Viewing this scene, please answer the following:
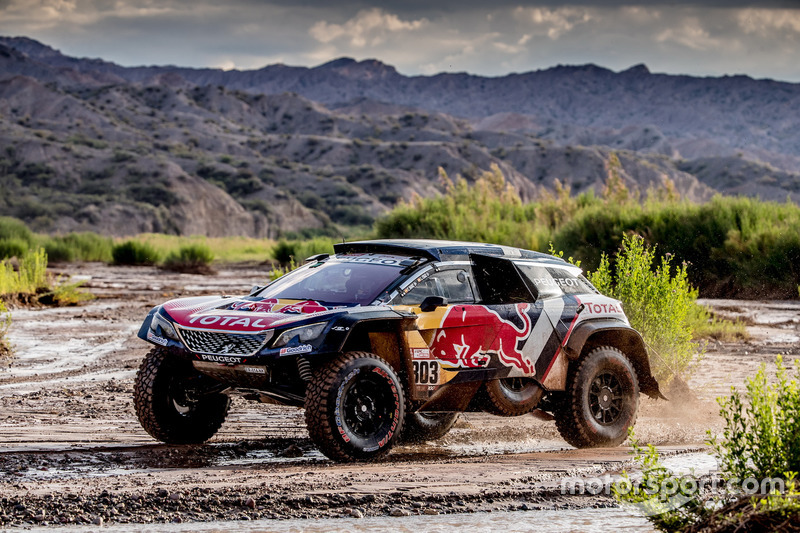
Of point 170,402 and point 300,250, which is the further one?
point 300,250

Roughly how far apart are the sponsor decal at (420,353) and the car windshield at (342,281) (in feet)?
1.72

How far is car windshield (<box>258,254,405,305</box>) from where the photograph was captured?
902 cm

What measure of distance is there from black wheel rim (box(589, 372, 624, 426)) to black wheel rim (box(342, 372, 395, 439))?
229cm

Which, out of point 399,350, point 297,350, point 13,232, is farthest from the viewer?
point 13,232

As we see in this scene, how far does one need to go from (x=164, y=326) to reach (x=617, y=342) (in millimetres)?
4203

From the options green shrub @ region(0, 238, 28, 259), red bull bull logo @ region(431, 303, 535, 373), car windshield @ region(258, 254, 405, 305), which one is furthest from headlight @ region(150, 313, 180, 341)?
green shrub @ region(0, 238, 28, 259)

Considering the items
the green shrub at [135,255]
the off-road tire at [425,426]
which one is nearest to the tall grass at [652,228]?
the green shrub at [135,255]

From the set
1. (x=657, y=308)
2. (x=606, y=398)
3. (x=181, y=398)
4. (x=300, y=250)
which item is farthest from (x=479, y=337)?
(x=300, y=250)

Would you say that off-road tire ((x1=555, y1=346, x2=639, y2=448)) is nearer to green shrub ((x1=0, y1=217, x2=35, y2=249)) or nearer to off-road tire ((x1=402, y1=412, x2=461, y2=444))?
off-road tire ((x1=402, y1=412, x2=461, y2=444))

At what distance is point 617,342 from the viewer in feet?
34.4

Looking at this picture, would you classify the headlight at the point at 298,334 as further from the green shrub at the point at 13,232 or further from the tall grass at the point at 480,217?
the green shrub at the point at 13,232

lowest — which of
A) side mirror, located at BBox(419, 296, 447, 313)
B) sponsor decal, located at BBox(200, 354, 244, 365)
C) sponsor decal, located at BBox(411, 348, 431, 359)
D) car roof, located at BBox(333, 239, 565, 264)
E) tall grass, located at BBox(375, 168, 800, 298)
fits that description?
sponsor decal, located at BBox(200, 354, 244, 365)

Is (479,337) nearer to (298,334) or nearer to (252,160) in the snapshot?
(298,334)

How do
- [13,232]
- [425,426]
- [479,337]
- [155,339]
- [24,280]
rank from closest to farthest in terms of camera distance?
→ 1. [155,339]
2. [479,337]
3. [425,426]
4. [24,280]
5. [13,232]
